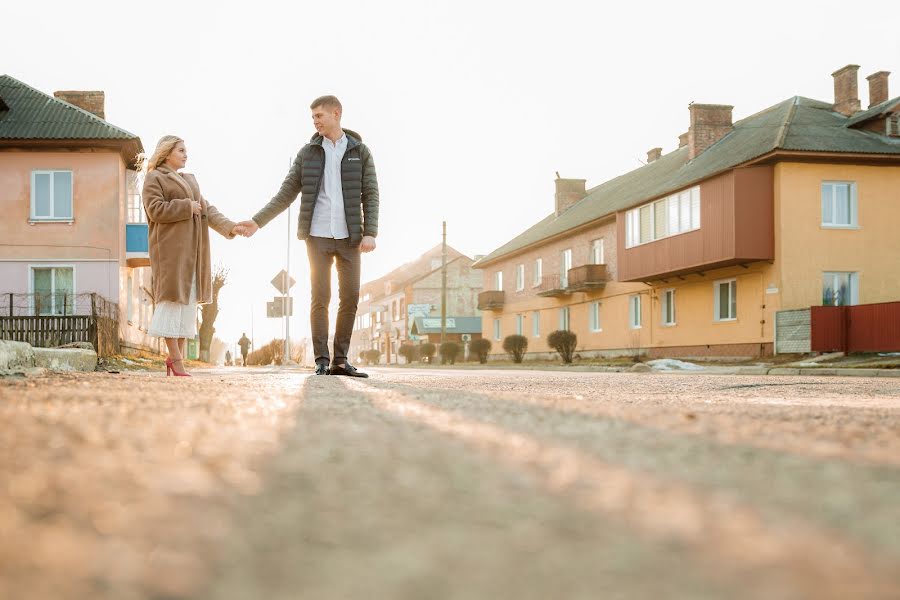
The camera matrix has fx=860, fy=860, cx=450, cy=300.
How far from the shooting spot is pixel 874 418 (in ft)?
8.73

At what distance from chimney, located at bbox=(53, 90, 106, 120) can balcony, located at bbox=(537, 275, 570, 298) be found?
19420 mm

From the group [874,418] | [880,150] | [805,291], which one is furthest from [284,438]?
[880,150]

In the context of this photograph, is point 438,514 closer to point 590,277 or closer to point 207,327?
point 590,277

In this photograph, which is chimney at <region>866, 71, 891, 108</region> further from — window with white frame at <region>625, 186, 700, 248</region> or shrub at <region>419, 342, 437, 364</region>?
shrub at <region>419, 342, 437, 364</region>

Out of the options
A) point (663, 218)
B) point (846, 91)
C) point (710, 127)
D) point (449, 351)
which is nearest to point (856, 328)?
point (663, 218)

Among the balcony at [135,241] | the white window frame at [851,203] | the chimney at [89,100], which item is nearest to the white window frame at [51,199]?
the balcony at [135,241]

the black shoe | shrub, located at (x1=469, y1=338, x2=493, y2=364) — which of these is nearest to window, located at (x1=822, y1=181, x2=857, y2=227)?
shrub, located at (x1=469, y1=338, x2=493, y2=364)

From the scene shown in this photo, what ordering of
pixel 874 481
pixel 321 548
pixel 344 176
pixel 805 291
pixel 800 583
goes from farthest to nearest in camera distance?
pixel 805 291
pixel 344 176
pixel 874 481
pixel 321 548
pixel 800 583

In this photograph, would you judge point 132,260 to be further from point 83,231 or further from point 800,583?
point 800,583

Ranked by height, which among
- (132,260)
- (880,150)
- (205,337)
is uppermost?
(880,150)

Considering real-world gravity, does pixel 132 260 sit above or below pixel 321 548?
above

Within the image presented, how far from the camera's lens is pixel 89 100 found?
90.5 ft

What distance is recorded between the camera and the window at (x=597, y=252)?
116 feet

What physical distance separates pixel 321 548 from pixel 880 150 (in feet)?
88.3
